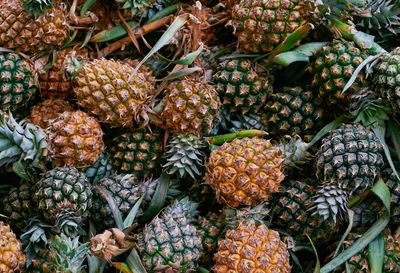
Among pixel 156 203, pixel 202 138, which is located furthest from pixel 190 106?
pixel 156 203

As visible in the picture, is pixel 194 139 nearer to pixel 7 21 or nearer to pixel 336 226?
pixel 336 226

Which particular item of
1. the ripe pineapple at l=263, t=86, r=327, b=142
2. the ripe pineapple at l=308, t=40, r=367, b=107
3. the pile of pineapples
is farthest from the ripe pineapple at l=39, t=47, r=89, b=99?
the ripe pineapple at l=308, t=40, r=367, b=107

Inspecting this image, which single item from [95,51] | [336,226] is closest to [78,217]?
[95,51]

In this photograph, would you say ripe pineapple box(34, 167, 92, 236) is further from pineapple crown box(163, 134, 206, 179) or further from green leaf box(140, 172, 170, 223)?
pineapple crown box(163, 134, 206, 179)

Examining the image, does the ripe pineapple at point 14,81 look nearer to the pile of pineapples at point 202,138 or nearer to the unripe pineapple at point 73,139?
the pile of pineapples at point 202,138

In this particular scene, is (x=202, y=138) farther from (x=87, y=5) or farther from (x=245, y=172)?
(x=87, y=5)

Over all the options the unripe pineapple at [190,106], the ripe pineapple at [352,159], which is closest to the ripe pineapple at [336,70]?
the ripe pineapple at [352,159]
